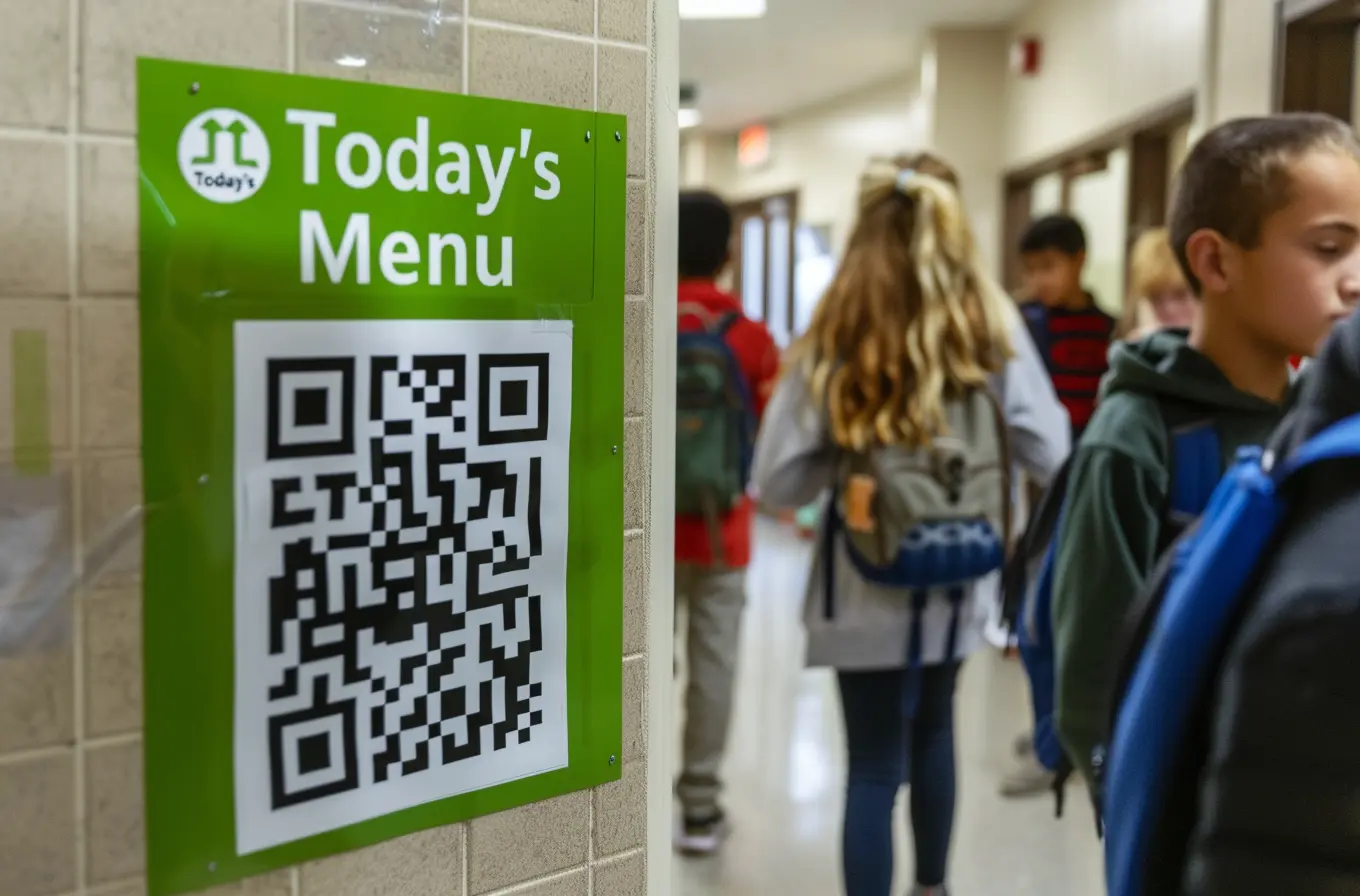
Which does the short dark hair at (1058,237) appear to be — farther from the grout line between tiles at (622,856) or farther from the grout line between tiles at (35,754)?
the grout line between tiles at (35,754)

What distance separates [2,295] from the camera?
0.78 meters

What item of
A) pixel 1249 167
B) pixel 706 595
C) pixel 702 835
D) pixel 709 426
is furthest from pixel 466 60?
pixel 702 835

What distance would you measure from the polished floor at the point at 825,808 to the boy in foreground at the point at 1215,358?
55.2 inches

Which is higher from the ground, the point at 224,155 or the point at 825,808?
the point at 224,155

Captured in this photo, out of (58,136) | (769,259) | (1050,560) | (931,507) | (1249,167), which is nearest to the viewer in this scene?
(58,136)

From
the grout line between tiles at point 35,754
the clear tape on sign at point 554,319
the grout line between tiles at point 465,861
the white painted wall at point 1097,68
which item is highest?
the white painted wall at point 1097,68

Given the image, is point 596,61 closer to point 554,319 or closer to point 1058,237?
point 554,319

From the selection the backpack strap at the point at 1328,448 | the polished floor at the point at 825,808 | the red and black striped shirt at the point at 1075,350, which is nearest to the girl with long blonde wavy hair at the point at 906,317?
the polished floor at the point at 825,808

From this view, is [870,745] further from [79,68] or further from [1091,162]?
[1091,162]

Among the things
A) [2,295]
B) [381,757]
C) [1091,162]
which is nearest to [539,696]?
[381,757]

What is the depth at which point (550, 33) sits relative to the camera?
1.02 meters

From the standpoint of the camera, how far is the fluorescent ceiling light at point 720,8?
20.9 ft

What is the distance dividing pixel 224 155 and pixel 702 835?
2395mm

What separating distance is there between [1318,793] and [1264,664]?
80 millimetres
